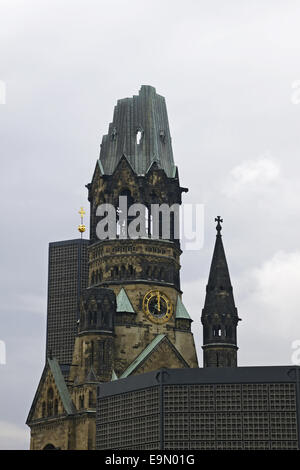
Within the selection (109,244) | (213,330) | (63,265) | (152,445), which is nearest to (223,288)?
(213,330)

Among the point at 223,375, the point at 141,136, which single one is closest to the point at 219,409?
the point at 223,375

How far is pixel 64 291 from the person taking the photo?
158500 mm

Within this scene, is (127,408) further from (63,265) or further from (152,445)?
(63,265)

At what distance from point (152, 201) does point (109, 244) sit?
6965 millimetres

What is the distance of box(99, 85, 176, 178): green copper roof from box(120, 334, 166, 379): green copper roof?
19305mm

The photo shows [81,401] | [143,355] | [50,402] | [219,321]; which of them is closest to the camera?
[81,401]

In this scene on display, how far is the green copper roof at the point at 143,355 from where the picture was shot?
126m

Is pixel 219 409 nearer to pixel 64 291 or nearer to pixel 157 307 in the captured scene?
pixel 157 307

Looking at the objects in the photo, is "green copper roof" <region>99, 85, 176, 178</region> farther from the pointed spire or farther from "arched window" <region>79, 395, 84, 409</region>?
"arched window" <region>79, 395, 84, 409</region>

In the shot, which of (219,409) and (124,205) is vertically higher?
(124,205)

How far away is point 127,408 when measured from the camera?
120 metres

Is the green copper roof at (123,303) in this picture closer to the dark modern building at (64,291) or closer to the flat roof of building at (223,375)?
the flat roof of building at (223,375)

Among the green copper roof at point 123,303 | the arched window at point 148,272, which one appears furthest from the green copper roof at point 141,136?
the green copper roof at point 123,303

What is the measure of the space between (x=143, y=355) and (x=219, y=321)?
914cm
